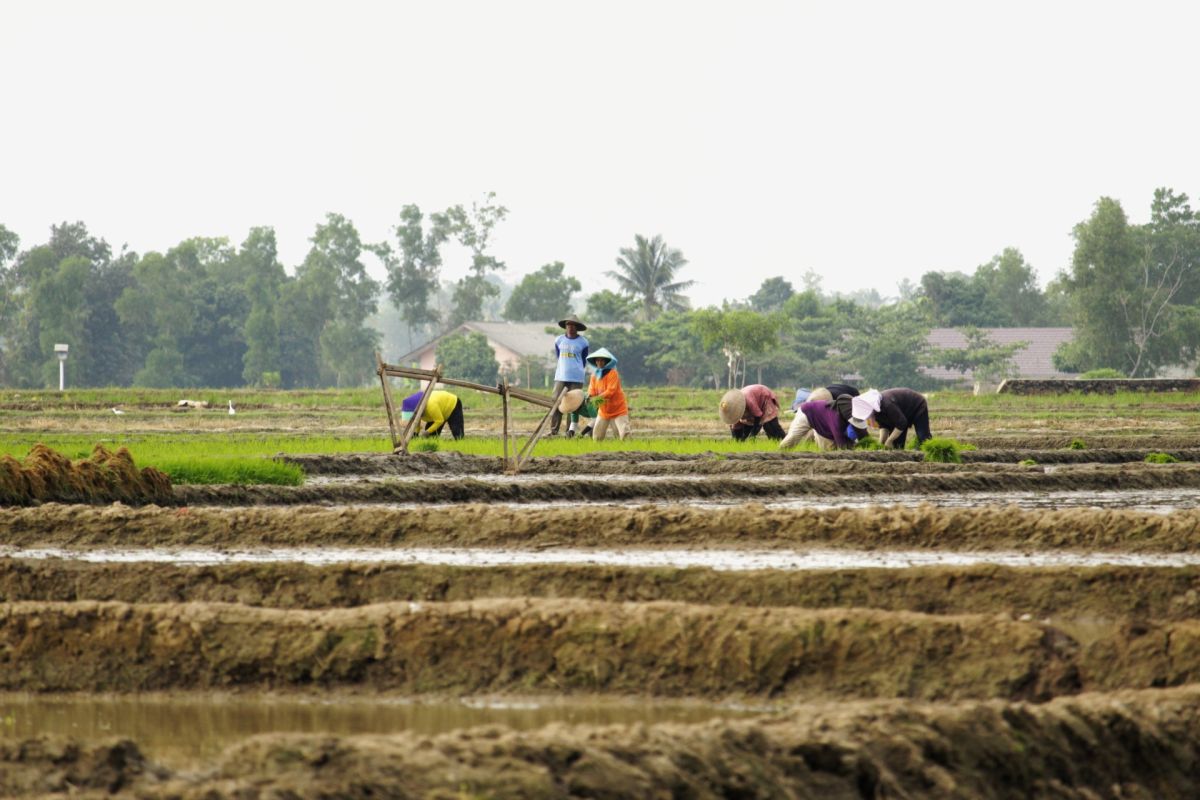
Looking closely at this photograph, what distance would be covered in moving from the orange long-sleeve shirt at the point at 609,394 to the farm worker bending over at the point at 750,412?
1.36 m

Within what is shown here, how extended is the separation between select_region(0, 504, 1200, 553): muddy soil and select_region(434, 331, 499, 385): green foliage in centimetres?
3894

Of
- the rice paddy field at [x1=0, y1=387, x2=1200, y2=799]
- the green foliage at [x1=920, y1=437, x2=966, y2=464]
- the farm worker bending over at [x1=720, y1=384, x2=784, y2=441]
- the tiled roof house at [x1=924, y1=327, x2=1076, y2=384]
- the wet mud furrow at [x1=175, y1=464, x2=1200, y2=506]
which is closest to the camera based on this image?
the rice paddy field at [x1=0, y1=387, x2=1200, y2=799]

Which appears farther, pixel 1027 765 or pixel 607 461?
pixel 607 461

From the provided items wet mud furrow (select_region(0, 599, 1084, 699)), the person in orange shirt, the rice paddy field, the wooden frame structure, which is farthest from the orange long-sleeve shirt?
wet mud furrow (select_region(0, 599, 1084, 699))

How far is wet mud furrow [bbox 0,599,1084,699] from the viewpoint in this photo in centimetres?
534

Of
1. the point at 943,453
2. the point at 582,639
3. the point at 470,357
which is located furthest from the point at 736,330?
the point at 582,639

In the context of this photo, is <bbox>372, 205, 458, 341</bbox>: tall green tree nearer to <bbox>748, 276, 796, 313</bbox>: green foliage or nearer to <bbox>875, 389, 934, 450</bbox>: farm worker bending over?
<bbox>748, 276, 796, 313</bbox>: green foliage

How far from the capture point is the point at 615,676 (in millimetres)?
5477

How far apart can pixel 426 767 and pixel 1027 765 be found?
5.69ft

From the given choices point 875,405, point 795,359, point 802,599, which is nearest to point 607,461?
point 875,405

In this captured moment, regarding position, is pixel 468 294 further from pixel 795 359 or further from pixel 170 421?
pixel 170 421

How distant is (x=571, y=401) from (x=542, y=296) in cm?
4250

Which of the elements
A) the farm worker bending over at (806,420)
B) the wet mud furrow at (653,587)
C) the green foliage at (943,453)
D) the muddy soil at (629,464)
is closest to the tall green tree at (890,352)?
the farm worker bending over at (806,420)

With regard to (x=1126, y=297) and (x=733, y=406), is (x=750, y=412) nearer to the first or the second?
(x=733, y=406)
